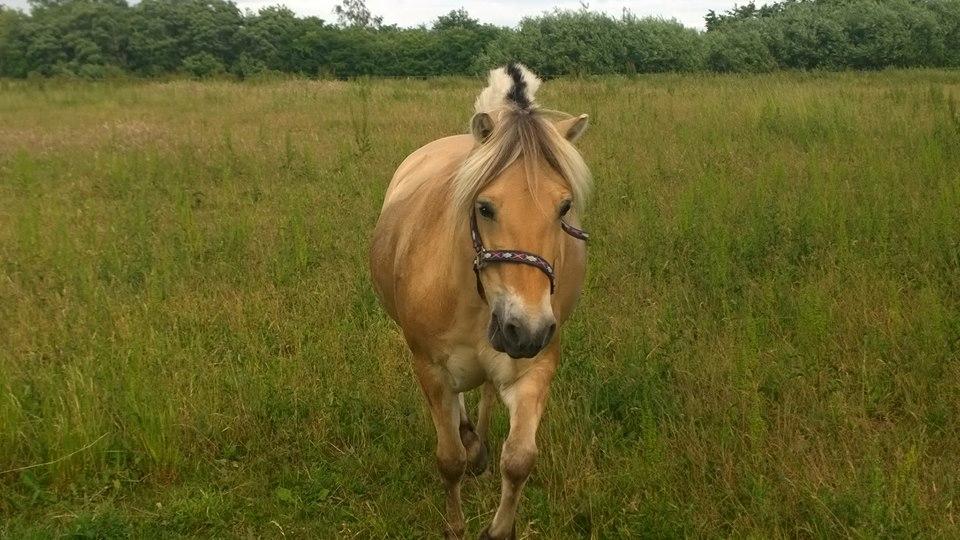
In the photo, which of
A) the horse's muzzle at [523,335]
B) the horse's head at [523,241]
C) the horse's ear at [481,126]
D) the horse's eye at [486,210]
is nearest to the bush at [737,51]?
the horse's ear at [481,126]

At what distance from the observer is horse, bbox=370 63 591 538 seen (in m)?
2.10

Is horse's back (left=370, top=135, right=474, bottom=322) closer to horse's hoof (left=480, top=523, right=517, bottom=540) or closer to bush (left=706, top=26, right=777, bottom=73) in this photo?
horse's hoof (left=480, top=523, right=517, bottom=540)

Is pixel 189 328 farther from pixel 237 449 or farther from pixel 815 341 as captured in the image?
pixel 815 341

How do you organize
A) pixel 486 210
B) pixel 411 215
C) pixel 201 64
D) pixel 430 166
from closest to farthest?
pixel 486 210 < pixel 411 215 < pixel 430 166 < pixel 201 64

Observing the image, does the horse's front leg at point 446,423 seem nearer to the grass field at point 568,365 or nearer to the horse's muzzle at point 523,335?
the grass field at point 568,365

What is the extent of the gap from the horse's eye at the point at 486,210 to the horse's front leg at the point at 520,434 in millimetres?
658

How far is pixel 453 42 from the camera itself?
4784 centimetres

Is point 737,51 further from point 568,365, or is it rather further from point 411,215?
point 411,215

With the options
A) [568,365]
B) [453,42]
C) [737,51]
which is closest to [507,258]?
[568,365]

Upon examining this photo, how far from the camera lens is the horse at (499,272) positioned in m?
2.10

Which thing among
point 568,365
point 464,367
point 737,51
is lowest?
point 568,365

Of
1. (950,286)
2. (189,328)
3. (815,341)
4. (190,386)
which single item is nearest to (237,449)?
(190,386)

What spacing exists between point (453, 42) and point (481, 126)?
158 ft

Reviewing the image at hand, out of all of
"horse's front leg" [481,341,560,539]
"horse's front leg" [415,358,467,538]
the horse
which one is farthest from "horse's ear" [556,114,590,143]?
"horse's front leg" [415,358,467,538]
